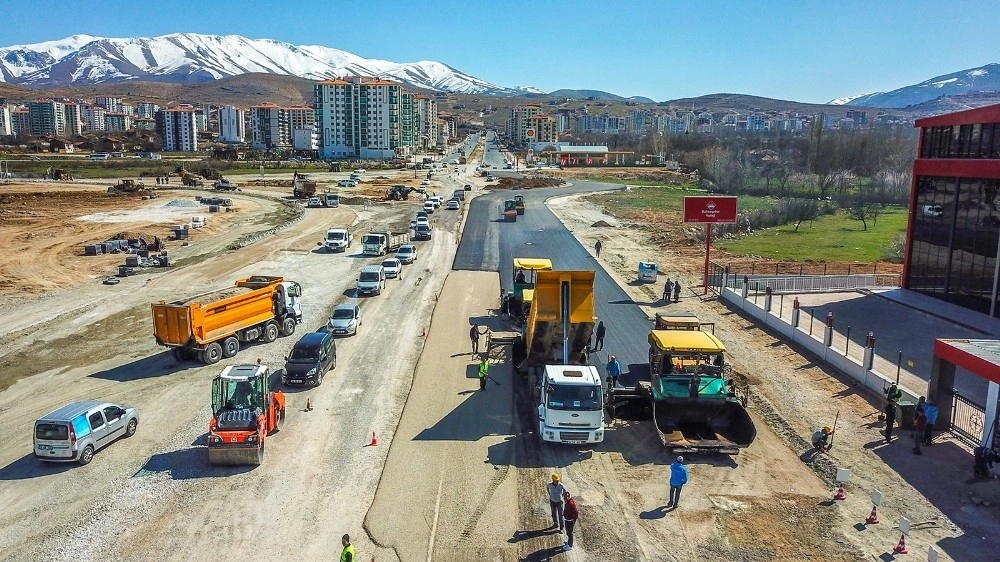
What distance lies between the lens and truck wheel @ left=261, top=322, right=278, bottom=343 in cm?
2807

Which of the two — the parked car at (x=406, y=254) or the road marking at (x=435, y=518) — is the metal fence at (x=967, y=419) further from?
the parked car at (x=406, y=254)

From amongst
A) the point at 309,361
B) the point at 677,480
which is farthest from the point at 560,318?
the point at 309,361

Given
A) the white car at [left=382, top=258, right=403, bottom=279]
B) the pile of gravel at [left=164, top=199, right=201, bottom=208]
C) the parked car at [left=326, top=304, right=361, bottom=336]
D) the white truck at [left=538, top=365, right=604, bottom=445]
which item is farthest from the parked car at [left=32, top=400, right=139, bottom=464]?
the pile of gravel at [left=164, top=199, right=201, bottom=208]

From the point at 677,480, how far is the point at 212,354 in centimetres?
1782

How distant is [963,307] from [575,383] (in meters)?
22.6

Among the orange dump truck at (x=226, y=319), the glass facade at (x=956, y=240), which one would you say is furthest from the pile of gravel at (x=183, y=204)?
the glass facade at (x=956, y=240)

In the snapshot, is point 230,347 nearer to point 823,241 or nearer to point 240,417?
point 240,417

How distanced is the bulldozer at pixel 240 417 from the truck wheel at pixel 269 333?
31.9ft

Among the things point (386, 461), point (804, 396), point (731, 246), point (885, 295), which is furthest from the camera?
point (731, 246)

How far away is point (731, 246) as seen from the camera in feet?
180

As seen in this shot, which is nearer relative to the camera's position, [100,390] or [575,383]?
[575,383]

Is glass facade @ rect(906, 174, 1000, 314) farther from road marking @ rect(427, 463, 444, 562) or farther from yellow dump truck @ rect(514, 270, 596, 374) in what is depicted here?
road marking @ rect(427, 463, 444, 562)

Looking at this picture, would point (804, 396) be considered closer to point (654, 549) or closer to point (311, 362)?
point (654, 549)

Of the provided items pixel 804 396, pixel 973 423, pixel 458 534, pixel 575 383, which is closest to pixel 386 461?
pixel 458 534
